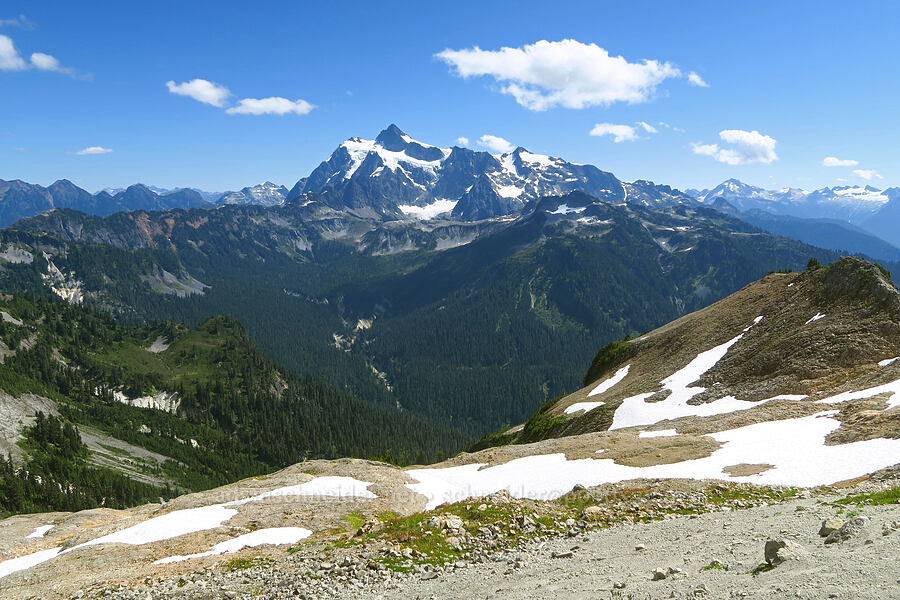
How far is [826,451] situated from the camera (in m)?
30.9

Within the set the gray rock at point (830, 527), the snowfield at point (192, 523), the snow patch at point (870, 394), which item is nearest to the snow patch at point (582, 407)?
the snow patch at point (870, 394)

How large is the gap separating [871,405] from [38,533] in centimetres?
8443

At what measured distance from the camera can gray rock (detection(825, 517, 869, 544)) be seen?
14.6 metres

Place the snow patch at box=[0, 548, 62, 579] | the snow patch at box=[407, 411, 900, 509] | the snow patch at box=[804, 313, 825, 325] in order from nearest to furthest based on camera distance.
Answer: the snow patch at box=[407, 411, 900, 509] → the snow patch at box=[0, 548, 62, 579] → the snow patch at box=[804, 313, 825, 325]

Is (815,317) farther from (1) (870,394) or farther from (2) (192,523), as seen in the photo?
(2) (192,523)

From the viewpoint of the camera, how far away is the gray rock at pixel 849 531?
14.6m

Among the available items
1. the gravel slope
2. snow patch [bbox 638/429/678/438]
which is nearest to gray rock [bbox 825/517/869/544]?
the gravel slope

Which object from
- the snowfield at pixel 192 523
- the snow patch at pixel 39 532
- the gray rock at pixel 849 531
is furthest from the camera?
the snow patch at pixel 39 532

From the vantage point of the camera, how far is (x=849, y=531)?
48.3 ft

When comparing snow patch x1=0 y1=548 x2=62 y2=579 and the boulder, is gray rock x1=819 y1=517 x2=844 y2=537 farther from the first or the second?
snow patch x1=0 y1=548 x2=62 y2=579

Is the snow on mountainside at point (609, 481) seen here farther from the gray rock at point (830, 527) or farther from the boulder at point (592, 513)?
the gray rock at point (830, 527)

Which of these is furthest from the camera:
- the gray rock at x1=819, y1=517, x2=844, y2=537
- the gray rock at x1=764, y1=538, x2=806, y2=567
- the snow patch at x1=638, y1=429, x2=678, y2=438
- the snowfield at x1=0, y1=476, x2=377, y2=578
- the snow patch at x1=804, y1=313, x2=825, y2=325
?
the snow patch at x1=804, y1=313, x2=825, y2=325

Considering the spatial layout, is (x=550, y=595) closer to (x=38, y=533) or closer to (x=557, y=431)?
(x=557, y=431)

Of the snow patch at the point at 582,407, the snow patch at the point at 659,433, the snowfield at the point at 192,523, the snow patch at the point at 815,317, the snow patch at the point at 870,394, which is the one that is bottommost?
the snow patch at the point at 582,407
